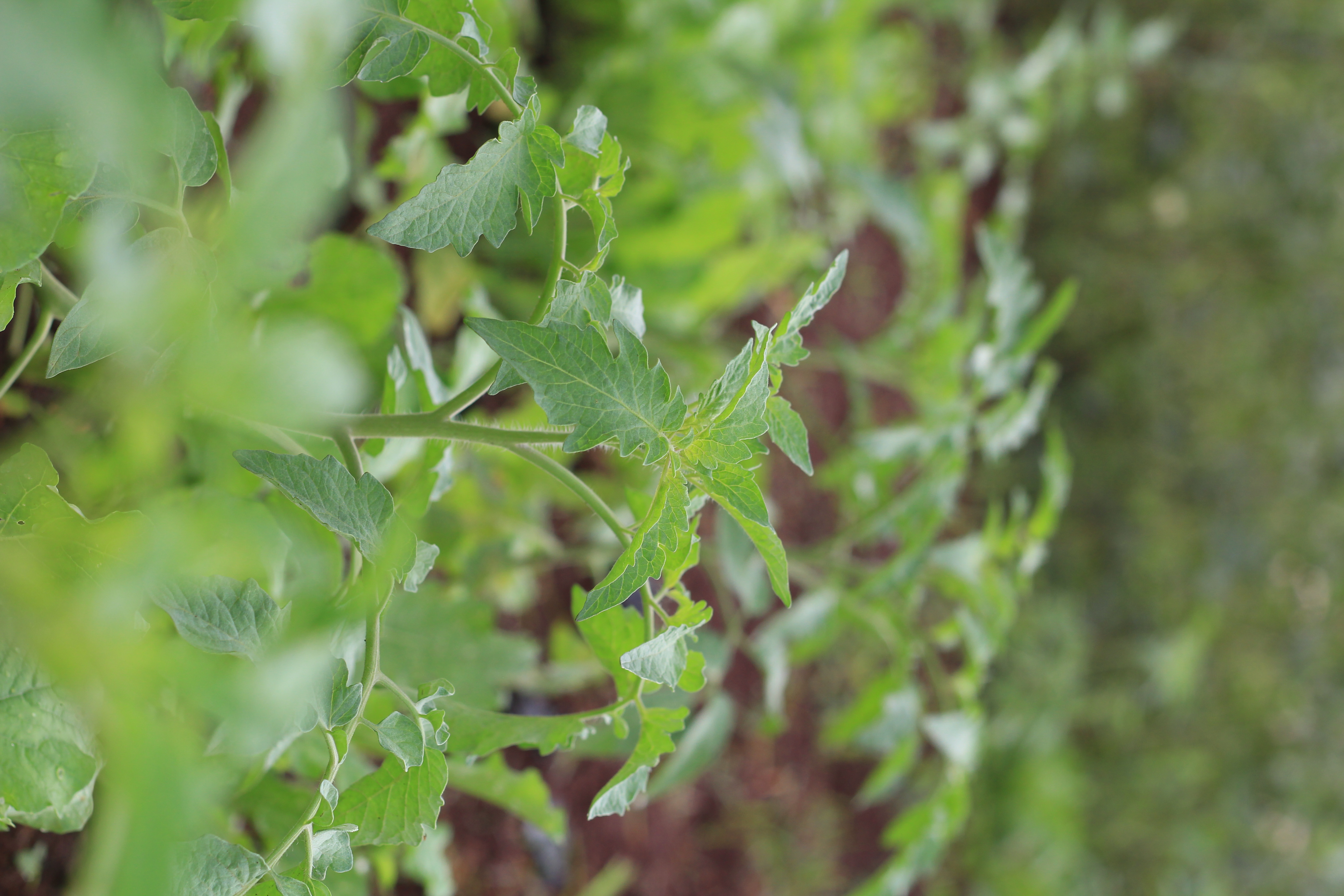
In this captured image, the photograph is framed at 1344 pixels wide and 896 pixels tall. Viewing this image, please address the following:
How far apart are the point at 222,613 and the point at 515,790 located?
286mm

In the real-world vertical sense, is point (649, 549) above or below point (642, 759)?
above

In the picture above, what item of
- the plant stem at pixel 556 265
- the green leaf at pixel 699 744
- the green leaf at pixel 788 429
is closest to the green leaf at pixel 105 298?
the plant stem at pixel 556 265

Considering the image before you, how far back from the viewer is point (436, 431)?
35 cm

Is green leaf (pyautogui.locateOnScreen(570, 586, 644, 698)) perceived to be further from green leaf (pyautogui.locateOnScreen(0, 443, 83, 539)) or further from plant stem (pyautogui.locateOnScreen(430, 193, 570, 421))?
green leaf (pyautogui.locateOnScreen(0, 443, 83, 539))

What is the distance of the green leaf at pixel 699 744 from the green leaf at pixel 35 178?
62 centimetres

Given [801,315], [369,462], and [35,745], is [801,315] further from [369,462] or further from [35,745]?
[35,745]

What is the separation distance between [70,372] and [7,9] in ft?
1.45

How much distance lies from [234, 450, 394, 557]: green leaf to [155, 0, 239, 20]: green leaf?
0.49 ft

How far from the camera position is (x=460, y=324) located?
2.97 ft

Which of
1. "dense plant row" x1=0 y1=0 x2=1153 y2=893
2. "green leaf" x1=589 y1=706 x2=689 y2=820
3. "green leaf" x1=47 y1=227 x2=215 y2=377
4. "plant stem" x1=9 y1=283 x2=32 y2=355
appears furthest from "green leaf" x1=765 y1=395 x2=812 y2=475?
"plant stem" x1=9 y1=283 x2=32 y2=355

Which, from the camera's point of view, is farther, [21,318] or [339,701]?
[21,318]

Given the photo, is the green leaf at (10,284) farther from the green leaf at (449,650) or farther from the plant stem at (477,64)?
the green leaf at (449,650)

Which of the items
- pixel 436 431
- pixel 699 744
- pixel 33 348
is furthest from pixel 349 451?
pixel 699 744

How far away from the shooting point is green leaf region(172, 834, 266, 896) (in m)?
0.29
